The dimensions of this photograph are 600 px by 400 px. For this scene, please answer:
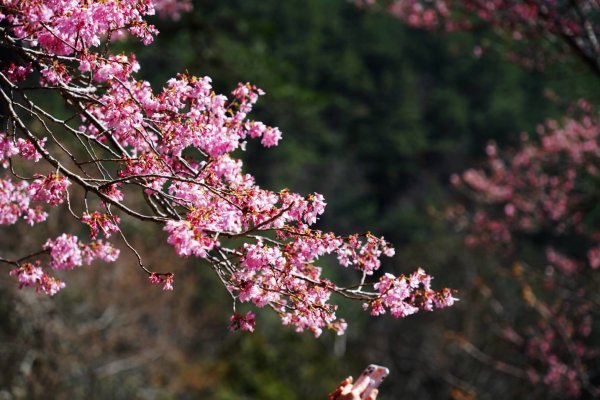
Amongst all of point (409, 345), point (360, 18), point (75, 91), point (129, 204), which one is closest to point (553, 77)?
point (75, 91)

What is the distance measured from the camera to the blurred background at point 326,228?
12.2 meters

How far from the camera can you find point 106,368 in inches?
507

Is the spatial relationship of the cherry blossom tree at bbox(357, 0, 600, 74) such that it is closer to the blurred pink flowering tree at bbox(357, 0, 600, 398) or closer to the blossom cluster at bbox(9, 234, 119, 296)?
the blurred pink flowering tree at bbox(357, 0, 600, 398)

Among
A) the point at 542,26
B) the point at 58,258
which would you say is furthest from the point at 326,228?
the point at 58,258

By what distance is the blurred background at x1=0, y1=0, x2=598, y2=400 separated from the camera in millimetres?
12234

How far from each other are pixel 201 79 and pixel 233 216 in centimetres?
64

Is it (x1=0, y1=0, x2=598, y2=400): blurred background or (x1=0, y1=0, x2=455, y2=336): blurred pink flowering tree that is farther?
(x1=0, y1=0, x2=598, y2=400): blurred background

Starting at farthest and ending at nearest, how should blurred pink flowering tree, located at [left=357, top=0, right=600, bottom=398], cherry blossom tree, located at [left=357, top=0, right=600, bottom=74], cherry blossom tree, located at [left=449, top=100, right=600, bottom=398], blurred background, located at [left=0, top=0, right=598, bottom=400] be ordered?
blurred background, located at [left=0, top=0, right=598, bottom=400] < cherry blossom tree, located at [left=449, top=100, right=600, bottom=398] < blurred pink flowering tree, located at [left=357, top=0, right=600, bottom=398] < cherry blossom tree, located at [left=357, top=0, right=600, bottom=74]

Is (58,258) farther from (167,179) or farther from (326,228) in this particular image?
(326,228)

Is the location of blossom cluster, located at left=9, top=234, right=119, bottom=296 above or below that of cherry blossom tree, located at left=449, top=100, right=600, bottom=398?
above

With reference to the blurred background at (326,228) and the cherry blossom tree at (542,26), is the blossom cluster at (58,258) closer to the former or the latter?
the cherry blossom tree at (542,26)

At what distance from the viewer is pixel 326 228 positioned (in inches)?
1180

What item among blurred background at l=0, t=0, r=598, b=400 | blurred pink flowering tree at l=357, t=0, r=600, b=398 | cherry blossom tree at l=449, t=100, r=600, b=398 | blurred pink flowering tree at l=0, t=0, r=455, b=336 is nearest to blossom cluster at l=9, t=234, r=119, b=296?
blurred pink flowering tree at l=0, t=0, r=455, b=336

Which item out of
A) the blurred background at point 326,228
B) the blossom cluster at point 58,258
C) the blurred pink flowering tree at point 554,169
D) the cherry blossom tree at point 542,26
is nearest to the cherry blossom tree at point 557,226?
the blurred pink flowering tree at point 554,169
